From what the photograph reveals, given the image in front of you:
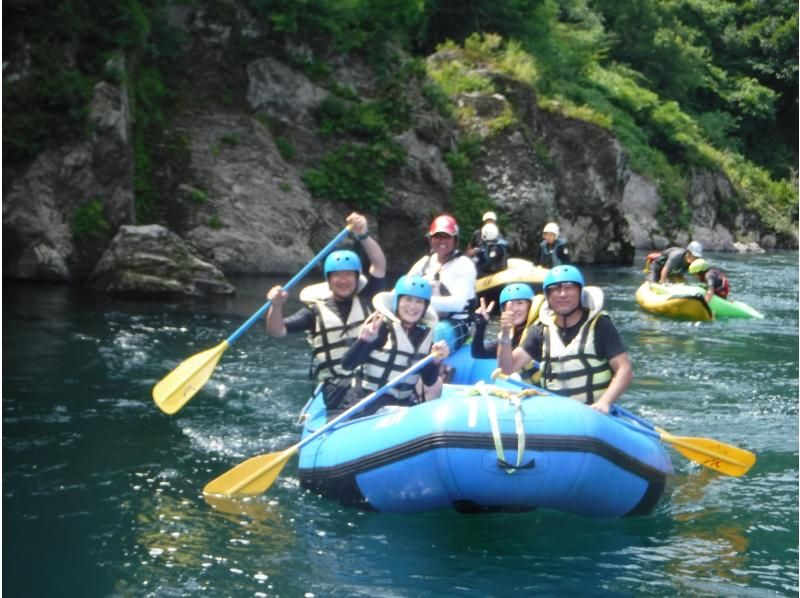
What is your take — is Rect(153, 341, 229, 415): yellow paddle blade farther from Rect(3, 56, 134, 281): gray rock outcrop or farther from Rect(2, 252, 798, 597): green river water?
Rect(3, 56, 134, 281): gray rock outcrop

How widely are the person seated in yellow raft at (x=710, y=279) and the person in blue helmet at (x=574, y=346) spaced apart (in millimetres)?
8346

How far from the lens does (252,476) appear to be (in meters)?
5.72

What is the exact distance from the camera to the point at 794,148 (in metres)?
37.0

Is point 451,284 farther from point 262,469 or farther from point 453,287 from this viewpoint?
point 262,469

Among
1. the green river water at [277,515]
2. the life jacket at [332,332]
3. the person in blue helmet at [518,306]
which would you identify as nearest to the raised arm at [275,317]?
the life jacket at [332,332]

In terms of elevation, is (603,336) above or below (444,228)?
below

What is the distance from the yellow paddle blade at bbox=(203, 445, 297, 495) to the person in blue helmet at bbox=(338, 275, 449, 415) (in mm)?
560

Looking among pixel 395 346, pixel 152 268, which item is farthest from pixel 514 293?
pixel 152 268

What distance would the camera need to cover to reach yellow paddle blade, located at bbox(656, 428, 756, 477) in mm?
5945

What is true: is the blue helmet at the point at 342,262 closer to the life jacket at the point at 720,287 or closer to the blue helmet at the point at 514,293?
the blue helmet at the point at 514,293

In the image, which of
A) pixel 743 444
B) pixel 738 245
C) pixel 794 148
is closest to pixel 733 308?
pixel 743 444

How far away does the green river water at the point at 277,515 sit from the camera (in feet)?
15.9

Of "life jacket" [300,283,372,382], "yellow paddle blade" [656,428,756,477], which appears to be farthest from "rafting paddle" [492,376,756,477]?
"life jacket" [300,283,372,382]

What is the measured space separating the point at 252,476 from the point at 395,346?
1040mm
